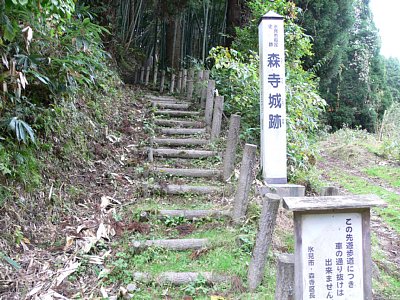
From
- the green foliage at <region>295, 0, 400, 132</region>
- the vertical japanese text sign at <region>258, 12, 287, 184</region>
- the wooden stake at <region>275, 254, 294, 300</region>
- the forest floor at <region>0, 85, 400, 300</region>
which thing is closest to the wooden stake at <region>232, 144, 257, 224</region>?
the forest floor at <region>0, 85, 400, 300</region>

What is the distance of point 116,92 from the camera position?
6906 millimetres

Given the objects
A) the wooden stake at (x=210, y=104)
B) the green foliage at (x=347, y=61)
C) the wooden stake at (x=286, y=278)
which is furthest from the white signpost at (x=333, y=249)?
the green foliage at (x=347, y=61)

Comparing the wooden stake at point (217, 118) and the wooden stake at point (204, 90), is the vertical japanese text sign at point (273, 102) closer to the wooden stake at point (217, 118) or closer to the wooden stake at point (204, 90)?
the wooden stake at point (217, 118)

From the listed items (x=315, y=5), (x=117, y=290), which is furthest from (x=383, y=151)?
(x=117, y=290)

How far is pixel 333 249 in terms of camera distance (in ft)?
7.22

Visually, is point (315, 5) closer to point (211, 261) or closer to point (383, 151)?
point (383, 151)

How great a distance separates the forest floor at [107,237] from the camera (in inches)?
108

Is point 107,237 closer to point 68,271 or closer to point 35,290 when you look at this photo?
point 68,271

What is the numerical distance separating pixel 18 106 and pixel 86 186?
1195 millimetres

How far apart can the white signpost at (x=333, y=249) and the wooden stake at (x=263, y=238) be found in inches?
20.3

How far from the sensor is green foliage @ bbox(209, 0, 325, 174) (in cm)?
512

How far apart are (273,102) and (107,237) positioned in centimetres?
229

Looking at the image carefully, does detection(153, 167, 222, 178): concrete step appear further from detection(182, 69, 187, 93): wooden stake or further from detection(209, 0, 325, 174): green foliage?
detection(182, 69, 187, 93): wooden stake

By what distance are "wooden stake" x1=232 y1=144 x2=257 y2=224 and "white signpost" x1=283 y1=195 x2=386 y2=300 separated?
4.13 feet
